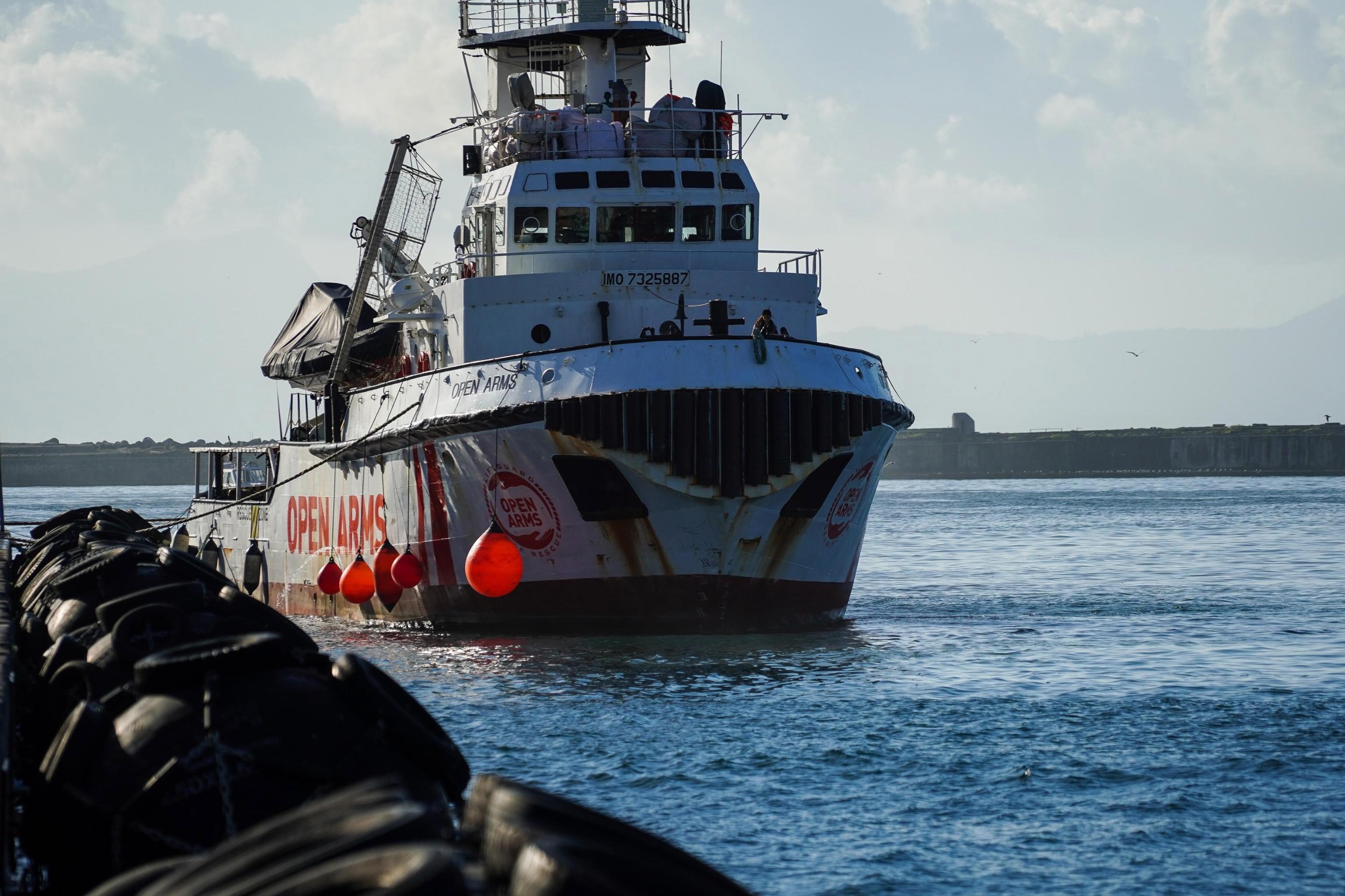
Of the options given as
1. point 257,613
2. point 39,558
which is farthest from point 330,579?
point 257,613

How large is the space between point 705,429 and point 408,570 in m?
5.98

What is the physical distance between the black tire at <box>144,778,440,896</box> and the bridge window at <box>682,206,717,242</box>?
20.4m

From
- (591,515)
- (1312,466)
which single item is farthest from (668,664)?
(1312,466)

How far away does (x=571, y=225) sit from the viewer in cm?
2481

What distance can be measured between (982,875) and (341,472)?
18375 mm

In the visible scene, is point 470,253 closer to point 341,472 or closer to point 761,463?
point 341,472

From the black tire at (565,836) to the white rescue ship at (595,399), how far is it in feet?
47.6

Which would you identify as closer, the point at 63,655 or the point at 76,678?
the point at 76,678

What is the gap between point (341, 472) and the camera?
26.6m

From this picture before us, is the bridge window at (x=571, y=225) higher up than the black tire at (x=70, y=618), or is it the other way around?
the bridge window at (x=571, y=225)

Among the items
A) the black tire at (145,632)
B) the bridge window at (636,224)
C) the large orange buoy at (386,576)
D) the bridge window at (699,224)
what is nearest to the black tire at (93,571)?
the black tire at (145,632)

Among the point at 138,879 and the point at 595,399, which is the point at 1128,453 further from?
the point at 138,879

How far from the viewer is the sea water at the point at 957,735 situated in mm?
10703

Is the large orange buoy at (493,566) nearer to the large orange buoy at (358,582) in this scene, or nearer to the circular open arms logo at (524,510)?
the circular open arms logo at (524,510)
